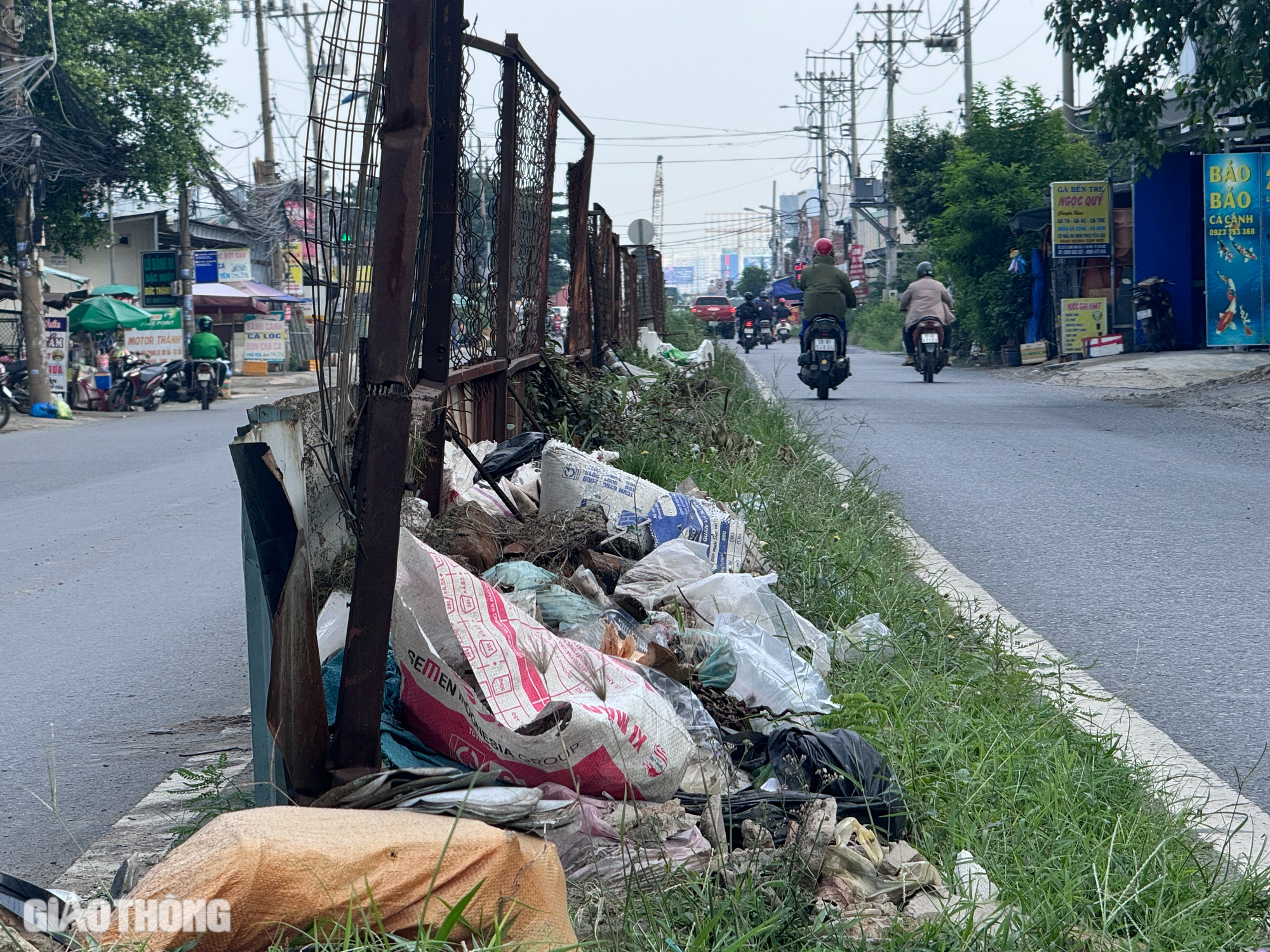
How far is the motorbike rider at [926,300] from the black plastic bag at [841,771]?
1562 centimetres

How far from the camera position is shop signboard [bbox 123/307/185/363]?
24.6 metres

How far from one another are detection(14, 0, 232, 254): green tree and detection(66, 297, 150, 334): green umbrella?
5.51 ft

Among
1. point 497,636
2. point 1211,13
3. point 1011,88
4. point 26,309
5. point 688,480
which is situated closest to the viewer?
point 497,636

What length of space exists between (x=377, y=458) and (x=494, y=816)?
0.75 meters

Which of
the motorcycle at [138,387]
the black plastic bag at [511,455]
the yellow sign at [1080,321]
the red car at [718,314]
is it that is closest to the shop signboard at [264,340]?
the motorcycle at [138,387]

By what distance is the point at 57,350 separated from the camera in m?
21.6

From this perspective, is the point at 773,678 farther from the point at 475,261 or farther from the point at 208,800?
the point at 475,261

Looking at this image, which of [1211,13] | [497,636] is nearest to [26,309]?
[1211,13]

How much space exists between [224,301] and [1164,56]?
3040 centimetres

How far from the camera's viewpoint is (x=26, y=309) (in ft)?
66.1

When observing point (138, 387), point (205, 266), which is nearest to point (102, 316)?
point (138, 387)

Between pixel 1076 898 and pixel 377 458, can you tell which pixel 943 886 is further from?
pixel 377 458

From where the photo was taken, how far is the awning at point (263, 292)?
39.1 m

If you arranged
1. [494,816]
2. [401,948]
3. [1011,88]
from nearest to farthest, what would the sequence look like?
[401,948] → [494,816] → [1011,88]
